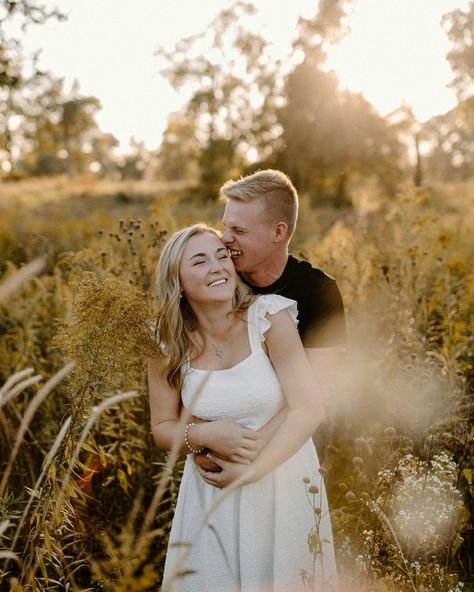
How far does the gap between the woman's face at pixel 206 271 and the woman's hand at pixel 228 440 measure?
567 mm

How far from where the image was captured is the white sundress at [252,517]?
96.0 inches

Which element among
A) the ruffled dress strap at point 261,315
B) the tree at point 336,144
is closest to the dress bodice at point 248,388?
the ruffled dress strap at point 261,315

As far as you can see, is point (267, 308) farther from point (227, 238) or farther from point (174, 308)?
point (227, 238)

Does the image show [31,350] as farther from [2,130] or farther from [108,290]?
[2,130]

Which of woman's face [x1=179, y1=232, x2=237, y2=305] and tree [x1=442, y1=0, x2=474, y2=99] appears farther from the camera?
tree [x1=442, y1=0, x2=474, y2=99]

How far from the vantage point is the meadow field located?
6.83ft

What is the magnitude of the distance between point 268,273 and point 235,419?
99cm

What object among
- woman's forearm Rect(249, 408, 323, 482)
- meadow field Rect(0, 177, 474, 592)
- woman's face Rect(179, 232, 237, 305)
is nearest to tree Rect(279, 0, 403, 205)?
meadow field Rect(0, 177, 474, 592)

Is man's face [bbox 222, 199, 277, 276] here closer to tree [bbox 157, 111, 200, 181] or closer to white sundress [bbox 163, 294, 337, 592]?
white sundress [bbox 163, 294, 337, 592]

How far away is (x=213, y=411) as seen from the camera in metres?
2.51

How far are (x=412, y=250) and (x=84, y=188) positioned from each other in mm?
27634

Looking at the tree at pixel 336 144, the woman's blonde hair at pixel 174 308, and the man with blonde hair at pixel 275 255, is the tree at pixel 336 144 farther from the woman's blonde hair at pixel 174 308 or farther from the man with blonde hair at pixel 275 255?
the woman's blonde hair at pixel 174 308

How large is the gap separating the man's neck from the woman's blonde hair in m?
0.51

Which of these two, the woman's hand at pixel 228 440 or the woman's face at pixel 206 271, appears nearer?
the woman's hand at pixel 228 440
